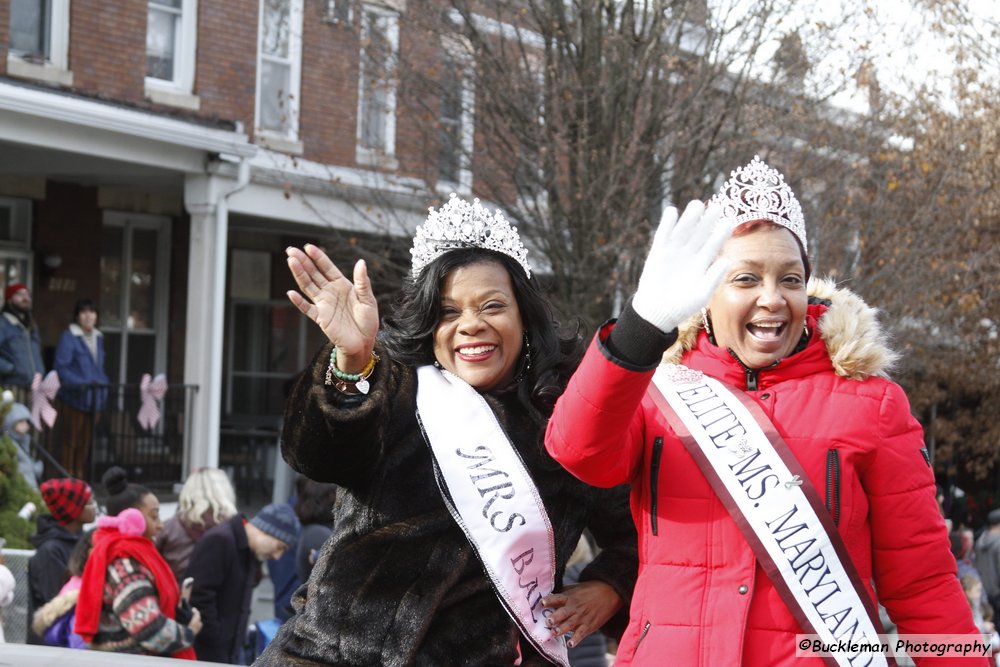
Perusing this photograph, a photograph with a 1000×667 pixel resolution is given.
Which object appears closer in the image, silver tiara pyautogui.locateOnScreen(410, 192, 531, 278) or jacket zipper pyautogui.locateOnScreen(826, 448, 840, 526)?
jacket zipper pyautogui.locateOnScreen(826, 448, 840, 526)

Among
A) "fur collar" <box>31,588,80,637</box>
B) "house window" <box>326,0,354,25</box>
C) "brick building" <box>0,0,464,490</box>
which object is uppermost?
"house window" <box>326,0,354,25</box>

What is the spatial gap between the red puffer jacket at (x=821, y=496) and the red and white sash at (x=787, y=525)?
28 mm

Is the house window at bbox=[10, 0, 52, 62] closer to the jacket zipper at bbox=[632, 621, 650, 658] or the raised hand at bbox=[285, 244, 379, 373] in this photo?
the raised hand at bbox=[285, 244, 379, 373]

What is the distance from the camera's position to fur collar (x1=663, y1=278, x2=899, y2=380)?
2.80 m

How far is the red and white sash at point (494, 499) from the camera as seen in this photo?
3.11 metres

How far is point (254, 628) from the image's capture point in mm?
7742

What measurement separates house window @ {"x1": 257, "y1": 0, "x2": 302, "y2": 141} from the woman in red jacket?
11.7 m

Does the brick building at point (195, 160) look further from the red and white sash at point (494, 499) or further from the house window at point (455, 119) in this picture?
the red and white sash at point (494, 499)

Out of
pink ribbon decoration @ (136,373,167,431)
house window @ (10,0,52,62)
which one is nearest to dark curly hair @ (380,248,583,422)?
pink ribbon decoration @ (136,373,167,431)

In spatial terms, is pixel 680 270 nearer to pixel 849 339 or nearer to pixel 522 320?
pixel 849 339

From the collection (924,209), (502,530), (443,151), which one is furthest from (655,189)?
(502,530)

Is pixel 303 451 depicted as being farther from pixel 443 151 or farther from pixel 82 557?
pixel 443 151

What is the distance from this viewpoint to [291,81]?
14156 millimetres

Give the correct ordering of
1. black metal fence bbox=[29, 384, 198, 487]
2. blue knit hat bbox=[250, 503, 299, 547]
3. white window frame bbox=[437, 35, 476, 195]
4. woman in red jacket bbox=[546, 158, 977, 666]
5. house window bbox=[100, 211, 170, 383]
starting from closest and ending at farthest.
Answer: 1. woman in red jacket bbox=[546, 158, 977, 666]
2. blue knit hat bbox=[250, 503, 299, 547]
3. white window frame bbox=[437, 35, 476, 195]
4. black metal fence bbox=[29, 384, 198, 487]
5. house window bbox=[100, 211, 170, 383]
